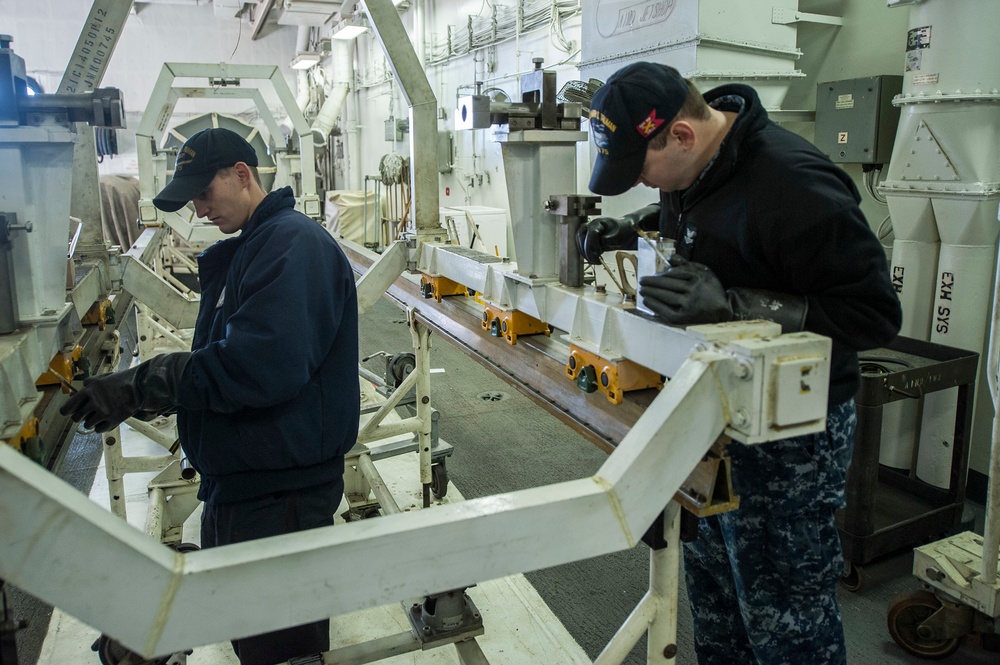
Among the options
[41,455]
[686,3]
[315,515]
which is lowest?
[315,515]

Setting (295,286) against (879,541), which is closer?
(295,286)

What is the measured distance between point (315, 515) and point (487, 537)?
103 cm

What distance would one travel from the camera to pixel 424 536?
0.97 meters

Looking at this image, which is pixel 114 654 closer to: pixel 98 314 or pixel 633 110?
pixel 98 314

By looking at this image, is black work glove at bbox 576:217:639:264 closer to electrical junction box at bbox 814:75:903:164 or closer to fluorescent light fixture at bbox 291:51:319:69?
electrical junction box at bbox 814:75:903:164

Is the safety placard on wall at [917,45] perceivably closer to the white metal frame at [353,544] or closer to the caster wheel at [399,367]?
the white metal frame at [353,544]

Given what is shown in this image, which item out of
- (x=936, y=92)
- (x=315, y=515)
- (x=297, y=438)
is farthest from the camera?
(x=936, y=92)

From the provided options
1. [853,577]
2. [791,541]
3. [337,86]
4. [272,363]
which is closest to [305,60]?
[337,86]

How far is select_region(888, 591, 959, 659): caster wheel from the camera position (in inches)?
98.7

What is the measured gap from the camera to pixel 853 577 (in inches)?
115

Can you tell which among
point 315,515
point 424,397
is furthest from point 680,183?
point 424,397

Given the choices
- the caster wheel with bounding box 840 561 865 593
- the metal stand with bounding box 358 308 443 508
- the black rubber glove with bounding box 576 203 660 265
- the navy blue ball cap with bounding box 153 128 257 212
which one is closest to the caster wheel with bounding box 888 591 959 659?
the caster wheel with bounding box 840 561 865 593

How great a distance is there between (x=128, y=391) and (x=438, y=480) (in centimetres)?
211

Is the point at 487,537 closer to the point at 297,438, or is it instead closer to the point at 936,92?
the point at 297,438
